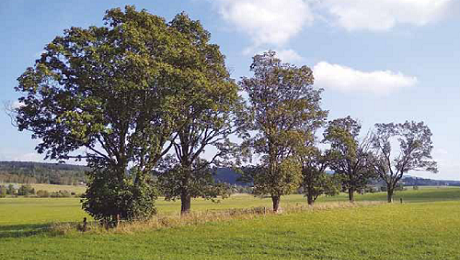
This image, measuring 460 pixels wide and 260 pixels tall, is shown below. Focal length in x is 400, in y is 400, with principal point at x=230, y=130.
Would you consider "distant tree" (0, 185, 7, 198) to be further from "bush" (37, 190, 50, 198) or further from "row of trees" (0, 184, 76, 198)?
"bush" (37, 190, 50, 198)

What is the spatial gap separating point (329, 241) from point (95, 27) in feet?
67.8

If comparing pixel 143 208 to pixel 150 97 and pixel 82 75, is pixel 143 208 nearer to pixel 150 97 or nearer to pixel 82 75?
pixel 150 97

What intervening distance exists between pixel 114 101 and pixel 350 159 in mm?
48784

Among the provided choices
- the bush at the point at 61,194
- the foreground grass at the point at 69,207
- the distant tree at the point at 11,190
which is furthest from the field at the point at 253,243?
the distant tree at the point at 11,190

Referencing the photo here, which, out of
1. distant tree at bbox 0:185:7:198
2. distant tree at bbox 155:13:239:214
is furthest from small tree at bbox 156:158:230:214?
distant tree at bbox 0:185:7:198

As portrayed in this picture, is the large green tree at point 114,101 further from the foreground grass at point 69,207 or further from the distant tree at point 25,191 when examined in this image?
the distant tree at point 25,191

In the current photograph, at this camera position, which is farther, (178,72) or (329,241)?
(178,72)

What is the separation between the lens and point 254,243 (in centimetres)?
1988

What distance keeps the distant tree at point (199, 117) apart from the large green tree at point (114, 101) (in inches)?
72.3

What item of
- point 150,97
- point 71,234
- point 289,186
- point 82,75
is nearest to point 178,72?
point 150,97

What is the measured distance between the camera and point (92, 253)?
57.3 feet

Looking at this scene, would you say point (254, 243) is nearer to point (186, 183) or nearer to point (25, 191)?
point (186, 183)

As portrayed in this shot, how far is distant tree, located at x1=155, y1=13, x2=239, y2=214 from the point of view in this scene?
30.2 m

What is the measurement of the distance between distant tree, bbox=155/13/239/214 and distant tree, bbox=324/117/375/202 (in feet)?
101
